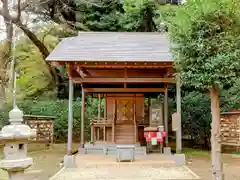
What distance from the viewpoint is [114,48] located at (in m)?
10.5

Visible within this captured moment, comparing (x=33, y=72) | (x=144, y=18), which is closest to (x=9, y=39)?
(x=33, y=72)

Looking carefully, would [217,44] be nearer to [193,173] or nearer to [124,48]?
[193,173]

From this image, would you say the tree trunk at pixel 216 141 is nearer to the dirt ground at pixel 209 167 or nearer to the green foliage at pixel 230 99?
the dirt ground at pixel 209 167

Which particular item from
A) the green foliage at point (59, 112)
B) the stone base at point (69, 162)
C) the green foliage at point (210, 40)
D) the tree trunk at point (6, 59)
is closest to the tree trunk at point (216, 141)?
the green foliage at point (210, 40)

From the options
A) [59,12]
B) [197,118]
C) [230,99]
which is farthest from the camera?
[59,12]

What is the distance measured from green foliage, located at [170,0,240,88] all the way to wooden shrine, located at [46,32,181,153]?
10.4 feet

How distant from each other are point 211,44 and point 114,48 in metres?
5.04

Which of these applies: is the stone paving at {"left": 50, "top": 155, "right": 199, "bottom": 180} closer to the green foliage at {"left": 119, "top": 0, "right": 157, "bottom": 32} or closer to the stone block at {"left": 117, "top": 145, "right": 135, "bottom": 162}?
the stone block at {"left": 117, "top": 145, "right": 135, "bottom": 162}

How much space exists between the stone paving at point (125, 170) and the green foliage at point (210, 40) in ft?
8.76

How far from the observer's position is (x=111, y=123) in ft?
38.5

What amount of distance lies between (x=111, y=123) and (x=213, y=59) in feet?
21.3

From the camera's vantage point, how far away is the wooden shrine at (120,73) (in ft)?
31.1

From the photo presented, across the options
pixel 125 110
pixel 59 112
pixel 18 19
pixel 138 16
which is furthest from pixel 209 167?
pixel 18 19

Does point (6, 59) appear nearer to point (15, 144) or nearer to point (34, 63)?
point (34, 63)
